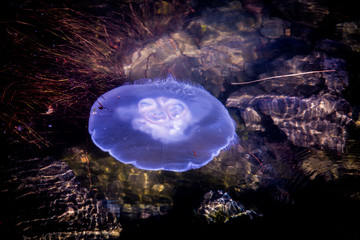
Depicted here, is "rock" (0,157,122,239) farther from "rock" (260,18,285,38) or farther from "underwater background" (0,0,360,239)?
"rock" (260,18,285,38)

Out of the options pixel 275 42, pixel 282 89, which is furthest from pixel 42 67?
pixel 275 42

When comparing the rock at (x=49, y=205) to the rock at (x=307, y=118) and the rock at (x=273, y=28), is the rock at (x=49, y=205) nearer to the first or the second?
the rock at (x=307, y=118)

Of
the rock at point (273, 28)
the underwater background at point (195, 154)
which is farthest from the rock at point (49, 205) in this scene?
the rock at point (273, 28)

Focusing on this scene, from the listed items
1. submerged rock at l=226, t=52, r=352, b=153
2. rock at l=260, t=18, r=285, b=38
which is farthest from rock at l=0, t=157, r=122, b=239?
rock at l=260, t=18, r=285, b=38

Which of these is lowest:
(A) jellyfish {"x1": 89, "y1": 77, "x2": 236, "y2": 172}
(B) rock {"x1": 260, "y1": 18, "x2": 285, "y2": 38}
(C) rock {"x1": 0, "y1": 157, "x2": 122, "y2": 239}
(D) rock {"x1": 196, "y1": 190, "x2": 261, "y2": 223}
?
(D) rock {"x1": 196, "y1": 190, "x2": 261, "y2": 223}

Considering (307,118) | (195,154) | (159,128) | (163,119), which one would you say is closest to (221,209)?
(195,154)

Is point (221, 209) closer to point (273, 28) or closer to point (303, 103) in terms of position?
Result: point (303, 103)

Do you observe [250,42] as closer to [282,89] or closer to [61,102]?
[282,89]
